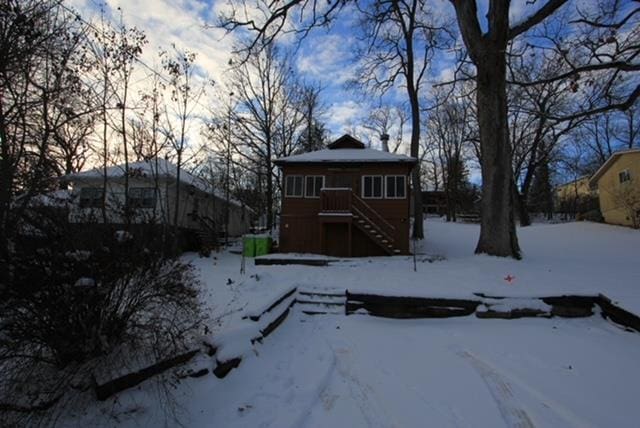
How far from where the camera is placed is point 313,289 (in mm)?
7555

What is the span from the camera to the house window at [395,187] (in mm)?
15664

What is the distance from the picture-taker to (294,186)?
16.3m

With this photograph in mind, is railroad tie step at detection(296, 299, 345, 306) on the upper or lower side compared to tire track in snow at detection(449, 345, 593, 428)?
upper

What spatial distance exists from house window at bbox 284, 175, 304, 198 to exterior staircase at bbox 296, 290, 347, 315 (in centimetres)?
918

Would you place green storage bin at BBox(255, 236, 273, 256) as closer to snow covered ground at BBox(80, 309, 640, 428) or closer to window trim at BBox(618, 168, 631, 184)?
snow covered ground at BBox(80, 309, 640, 428)

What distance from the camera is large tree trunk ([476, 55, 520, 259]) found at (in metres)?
11.0

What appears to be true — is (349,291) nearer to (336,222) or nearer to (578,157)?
(336,222)

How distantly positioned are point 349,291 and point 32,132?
23.2 feet

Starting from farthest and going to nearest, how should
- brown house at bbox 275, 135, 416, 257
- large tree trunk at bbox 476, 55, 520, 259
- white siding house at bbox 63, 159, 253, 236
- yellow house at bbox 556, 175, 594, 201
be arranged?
yellow house at bbox 556, 175, 594, 201 → brown house at bbox 275, 135, 416, 257 → white siding house at bbox 63, 159, 253, 236 → large tree trunk at bbox 476, 55, 520, 259

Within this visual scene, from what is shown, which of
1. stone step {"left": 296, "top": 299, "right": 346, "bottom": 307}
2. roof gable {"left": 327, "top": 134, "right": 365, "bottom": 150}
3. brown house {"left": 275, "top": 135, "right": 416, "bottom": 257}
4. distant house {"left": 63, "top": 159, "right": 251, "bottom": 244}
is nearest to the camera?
stone step {"left": 296, "top": 299, "right": 346, "bottom": 307}

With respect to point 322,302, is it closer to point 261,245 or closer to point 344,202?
point 344,202

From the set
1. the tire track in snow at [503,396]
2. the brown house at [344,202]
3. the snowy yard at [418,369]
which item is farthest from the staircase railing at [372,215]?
→ the tire track in snow at [503,396]

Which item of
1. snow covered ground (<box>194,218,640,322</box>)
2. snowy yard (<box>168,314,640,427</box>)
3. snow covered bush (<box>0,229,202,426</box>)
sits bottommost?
snowy yard (<box>168,314,640,427</box>)

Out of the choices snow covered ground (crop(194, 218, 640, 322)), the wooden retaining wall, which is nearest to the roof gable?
snow covered ground (crop(194, 218, 640, 322))
